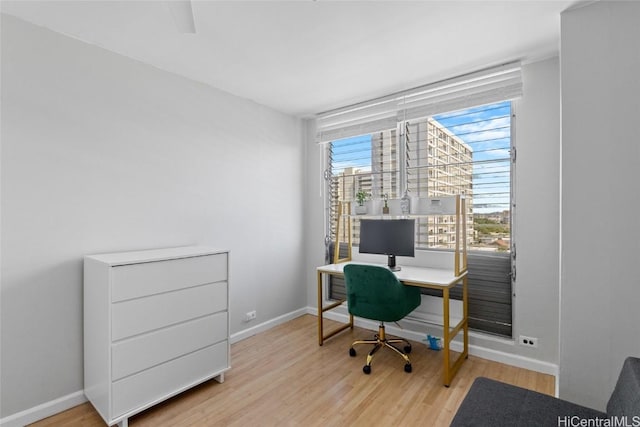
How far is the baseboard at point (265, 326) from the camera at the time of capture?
3.19 metres

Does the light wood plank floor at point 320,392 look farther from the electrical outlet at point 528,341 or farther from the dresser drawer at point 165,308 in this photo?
the dresser drawer at point 165,308

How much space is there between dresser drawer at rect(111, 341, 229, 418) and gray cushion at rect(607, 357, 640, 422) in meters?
2.32

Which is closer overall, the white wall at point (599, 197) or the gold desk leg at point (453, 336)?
the white wall at point (599, 197)

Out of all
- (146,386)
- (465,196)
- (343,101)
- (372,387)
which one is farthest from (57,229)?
(465,196)

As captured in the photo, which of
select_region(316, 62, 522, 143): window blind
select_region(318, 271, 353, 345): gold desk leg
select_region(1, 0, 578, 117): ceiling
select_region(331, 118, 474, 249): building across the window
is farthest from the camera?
select_region(318, 271, 353, 345): gold desk leg

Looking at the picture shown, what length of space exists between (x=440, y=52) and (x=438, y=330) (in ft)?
8.14

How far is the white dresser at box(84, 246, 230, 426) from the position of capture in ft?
6.23

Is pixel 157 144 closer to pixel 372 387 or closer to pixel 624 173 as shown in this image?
pixel 372 387

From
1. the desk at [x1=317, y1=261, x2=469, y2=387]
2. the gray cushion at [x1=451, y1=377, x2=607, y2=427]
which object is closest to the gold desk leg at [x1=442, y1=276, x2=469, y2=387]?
the desk at [x1=317, y1=261, x2=469, y2=387]

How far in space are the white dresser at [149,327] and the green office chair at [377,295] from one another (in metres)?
1.10

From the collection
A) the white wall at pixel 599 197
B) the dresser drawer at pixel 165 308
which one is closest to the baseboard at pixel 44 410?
the dresser drawer at pixel 165 308

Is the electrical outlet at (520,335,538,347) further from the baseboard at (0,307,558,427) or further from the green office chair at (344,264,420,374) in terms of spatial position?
the green office chair at (344,264,420,374)

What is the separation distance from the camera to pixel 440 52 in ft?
7.89

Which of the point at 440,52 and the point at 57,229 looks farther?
the point at 440,52
